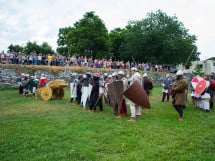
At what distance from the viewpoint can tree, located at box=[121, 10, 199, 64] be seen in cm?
4781

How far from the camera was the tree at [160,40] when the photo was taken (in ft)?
157

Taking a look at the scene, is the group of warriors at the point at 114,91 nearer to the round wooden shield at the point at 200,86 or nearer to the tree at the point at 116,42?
the round wooden shield at the point at 200,86

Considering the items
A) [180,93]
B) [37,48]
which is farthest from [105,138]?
[37,48]

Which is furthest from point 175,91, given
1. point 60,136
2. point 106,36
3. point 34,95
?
point 106,36

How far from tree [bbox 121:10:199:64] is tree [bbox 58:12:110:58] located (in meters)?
4.27

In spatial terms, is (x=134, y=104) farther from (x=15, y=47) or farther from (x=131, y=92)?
(x=15, y=47)

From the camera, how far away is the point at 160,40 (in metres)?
48.7

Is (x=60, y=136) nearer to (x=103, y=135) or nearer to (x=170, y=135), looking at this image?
(x=103, y=135)

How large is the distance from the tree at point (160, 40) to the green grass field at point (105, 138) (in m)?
38.1

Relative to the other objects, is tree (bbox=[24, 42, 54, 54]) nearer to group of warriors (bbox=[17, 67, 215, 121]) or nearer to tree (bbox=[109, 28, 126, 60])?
tree (bbox=[109, 28, 126, 60])

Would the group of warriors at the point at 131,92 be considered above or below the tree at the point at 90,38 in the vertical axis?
below

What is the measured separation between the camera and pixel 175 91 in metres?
10.2

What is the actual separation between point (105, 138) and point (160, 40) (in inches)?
1687

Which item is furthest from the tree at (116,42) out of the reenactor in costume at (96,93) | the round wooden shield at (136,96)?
the round wooden shield at (136,96)
